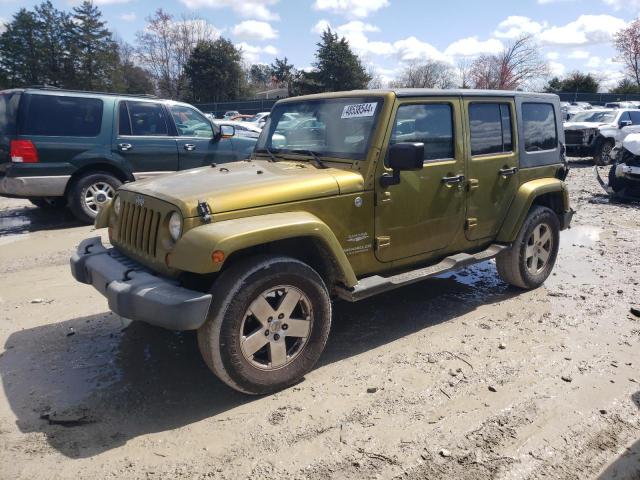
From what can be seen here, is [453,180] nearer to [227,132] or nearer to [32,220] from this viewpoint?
[227,132]

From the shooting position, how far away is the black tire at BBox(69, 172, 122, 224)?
7.80m

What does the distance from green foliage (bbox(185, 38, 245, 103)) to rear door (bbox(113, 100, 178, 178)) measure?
44.1m

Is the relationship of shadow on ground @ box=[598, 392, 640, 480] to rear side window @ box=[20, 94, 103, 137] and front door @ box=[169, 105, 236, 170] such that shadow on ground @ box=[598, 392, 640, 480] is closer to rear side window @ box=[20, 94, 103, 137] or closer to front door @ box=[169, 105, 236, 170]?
front door @ box=[169, 105, 236, 170]

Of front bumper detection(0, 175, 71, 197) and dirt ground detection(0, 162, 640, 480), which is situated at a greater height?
front bumper detection(0, 175, 71, 197)

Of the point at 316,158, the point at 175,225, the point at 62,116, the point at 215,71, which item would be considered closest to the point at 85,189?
the point at 62,116

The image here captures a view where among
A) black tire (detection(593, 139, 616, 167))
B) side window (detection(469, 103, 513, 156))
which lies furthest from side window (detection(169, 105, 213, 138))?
black tire (detection(593, 139, 616, 167))

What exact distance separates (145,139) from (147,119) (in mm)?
365

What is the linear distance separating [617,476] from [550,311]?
→ 2294 mm

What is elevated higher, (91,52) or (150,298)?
(91,52)

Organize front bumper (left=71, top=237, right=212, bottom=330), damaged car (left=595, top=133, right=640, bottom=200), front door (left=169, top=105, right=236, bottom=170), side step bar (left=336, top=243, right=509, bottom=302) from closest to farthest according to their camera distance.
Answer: front bumper (left=71, top=237, right=212, bottom=330)
side step bar (left=336, top=243, right=509, bottom=302)
front door (left=169, top=105, right=236, bottom=170)
damaged car (left=595, top=133, right=640, bottom=200)

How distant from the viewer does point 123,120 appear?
817 centimetres

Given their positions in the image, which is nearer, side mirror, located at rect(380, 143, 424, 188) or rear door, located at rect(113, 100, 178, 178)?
side mirror, located at rect(380, 143, 424, 188)

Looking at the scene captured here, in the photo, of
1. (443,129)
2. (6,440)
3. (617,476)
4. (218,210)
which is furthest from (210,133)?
(617,476)

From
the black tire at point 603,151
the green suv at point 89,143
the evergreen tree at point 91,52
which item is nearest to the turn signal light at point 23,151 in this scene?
the green suv at point 89,143
